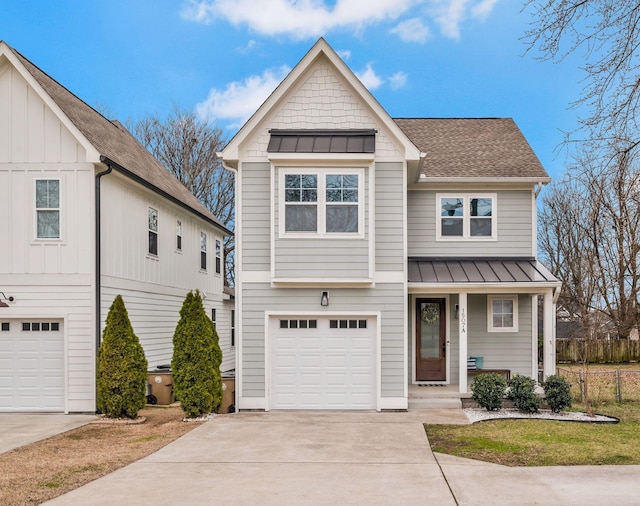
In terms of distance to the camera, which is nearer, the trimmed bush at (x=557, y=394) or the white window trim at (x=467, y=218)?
the trimmed bush at (x=557, y=394)

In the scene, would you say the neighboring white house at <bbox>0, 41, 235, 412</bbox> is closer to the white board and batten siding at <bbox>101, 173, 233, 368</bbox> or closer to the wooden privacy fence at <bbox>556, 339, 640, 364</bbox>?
the white board and batten siding at <bbox>101, 173, 233, 368</bbox>

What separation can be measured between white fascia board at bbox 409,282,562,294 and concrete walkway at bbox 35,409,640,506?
419 cm

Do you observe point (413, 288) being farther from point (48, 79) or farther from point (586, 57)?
point (48, 79)

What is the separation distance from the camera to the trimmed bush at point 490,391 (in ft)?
44.4

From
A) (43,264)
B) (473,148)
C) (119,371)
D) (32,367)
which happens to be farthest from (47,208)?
(473,148)

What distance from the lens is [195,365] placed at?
13258 millimetres

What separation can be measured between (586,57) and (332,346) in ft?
30.5

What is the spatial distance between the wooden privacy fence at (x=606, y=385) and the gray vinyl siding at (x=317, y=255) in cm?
531

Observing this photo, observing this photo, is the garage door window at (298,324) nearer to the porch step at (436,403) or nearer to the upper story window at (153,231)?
the porch step at (436,403)

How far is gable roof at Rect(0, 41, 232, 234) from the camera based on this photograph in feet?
47.9

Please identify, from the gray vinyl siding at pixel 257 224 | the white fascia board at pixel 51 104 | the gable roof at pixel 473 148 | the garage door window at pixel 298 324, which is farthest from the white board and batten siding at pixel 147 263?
the gable roof at pixel 473 148

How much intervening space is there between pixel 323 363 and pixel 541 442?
5.18 m

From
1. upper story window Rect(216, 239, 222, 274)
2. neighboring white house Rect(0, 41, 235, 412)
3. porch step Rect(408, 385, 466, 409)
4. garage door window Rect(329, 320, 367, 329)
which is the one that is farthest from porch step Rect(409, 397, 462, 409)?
upper story window Rect(216, 239, 222, 274)

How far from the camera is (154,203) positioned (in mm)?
18000
